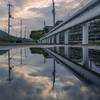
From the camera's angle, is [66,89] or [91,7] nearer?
[66,89]

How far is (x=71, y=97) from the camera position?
5.33 ft

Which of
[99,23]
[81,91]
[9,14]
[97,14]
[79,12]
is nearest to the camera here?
[81,91]

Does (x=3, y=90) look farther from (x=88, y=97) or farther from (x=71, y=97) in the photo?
(x=88, y=97)

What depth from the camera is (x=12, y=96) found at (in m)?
1.63

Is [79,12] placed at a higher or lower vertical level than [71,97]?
higher

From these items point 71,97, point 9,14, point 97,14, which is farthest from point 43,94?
point 9,14

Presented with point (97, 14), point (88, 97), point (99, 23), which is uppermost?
point (99, 23)

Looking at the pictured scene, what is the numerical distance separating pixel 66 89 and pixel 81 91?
223 millimetres

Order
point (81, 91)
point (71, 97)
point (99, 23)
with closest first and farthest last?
point (71, 97)
point (81, 91)
point (99, 23)

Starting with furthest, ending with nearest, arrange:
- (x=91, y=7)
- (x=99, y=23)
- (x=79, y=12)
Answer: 1. (x=99, y=23)
2. (x=79, y=12)
3. (x=91, y=7)

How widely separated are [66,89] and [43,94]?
40cm

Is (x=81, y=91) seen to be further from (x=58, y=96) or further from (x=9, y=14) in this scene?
(x=9, y=14)

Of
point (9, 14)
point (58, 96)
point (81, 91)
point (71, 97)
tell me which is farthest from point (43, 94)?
point (9, 14)

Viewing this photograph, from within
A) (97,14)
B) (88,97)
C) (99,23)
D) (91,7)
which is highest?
(99,23)
